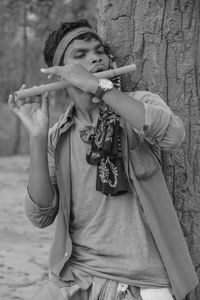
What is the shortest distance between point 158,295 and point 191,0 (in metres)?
1.33

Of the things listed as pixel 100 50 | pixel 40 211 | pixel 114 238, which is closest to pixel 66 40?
pixel 100 50

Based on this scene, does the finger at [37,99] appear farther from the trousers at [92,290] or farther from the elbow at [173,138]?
the trousers at [92,290]

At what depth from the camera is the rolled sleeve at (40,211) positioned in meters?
2.69

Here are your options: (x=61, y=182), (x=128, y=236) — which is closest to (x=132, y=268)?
(x=128, y=236)

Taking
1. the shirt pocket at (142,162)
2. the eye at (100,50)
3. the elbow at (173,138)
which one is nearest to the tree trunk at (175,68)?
the eye at (100,50)

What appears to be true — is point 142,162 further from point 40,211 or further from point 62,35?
point 62,35

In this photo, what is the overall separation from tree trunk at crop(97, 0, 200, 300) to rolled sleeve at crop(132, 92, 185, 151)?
43 cm

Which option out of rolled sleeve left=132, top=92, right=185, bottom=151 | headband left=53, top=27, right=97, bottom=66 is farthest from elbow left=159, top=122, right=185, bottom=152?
headband left=53, top=27, right=97, bottom=66

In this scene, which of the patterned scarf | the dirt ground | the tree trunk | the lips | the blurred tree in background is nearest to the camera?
the patterned scarf

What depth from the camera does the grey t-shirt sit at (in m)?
2.53

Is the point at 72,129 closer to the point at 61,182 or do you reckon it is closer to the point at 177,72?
the point at 61,182

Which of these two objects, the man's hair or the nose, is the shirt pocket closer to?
the nose

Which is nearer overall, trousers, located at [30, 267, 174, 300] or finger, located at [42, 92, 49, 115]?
trousers, located at [30, 267, 174, 300]

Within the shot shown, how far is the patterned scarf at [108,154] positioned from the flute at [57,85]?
13 cm
